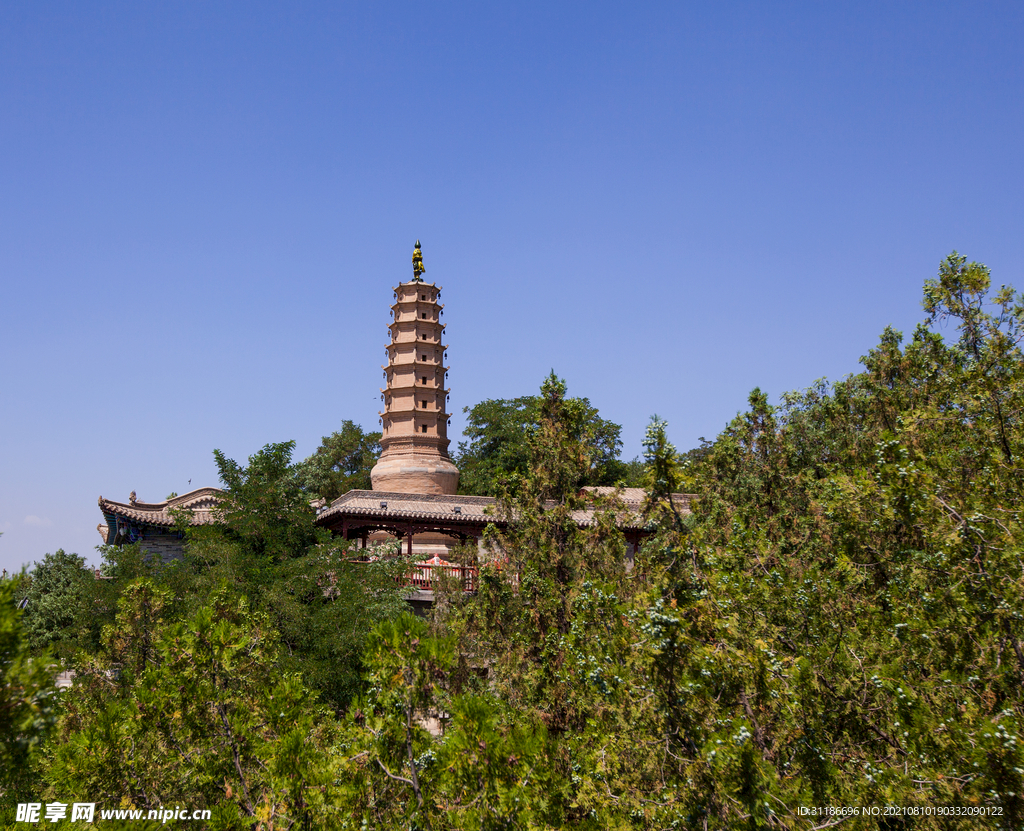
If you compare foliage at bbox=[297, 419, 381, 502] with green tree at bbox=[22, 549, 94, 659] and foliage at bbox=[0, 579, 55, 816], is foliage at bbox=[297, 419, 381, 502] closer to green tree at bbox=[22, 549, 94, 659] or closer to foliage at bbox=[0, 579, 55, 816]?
green tree at bbox=[22, 549, 94, 659]

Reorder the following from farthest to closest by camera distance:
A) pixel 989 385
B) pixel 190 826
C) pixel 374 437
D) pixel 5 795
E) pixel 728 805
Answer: pixel 374 437 < pixel 5 795 < pixel 989 385 < pixel 190 826 < pixel 728 805

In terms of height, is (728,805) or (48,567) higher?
(48,567)

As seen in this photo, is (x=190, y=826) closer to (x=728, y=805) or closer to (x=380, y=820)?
(x=380, y=820)

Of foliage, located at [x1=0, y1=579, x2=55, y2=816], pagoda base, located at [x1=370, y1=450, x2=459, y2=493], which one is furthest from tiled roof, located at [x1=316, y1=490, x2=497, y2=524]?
foliage, located at [x1=0, y1=579, x2=55, y2=816]

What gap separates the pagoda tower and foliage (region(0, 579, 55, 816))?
23.5 meters

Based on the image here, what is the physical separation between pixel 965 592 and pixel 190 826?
6.26 metres

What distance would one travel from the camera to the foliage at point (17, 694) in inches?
127

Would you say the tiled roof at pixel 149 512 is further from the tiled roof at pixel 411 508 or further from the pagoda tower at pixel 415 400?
the pagoda tower at pixel 415 400

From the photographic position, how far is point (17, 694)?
3.26 metres

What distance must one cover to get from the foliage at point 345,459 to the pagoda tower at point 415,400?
1103cm

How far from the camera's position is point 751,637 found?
4387 millimetres

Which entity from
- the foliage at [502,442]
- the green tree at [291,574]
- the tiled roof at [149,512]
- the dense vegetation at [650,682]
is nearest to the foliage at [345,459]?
the foliage at [502,442]

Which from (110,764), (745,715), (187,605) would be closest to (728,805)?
(745,715)

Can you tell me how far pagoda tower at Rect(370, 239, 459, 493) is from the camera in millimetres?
27344
